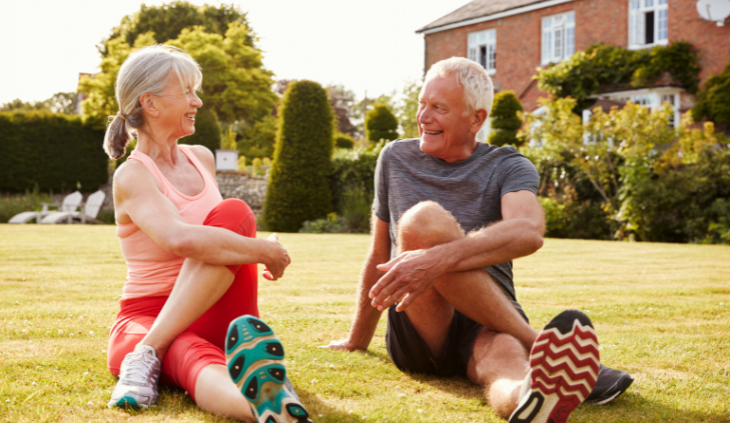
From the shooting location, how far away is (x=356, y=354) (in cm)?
296

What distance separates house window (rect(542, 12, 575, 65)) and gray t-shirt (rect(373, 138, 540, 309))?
21.7 meters

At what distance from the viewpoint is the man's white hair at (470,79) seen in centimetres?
251

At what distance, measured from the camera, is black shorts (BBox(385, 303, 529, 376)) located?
243cm

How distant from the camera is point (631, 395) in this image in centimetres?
237

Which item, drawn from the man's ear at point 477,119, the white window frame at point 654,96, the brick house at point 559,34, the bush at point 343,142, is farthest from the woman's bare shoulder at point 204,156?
the bush at point 343,142

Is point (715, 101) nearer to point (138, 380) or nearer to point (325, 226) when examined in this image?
point (325, 226)

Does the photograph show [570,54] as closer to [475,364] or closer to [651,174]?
[651,174]

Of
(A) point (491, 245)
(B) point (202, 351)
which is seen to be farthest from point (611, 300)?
(B) point (202, 351)

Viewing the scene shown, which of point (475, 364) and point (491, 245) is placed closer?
point (491, 245)

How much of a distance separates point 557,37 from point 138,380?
23486 millimetres

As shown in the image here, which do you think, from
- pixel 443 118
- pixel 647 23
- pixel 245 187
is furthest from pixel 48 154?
pixel 443 118

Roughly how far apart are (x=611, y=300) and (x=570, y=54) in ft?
64.8

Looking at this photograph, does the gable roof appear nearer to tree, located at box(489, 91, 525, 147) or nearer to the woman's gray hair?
tree, located at box(489, 91, 525, 147)

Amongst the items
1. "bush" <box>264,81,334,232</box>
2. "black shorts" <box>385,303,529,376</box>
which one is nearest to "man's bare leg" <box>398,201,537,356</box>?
"black shorts" <box>385,303,529,376</box>
